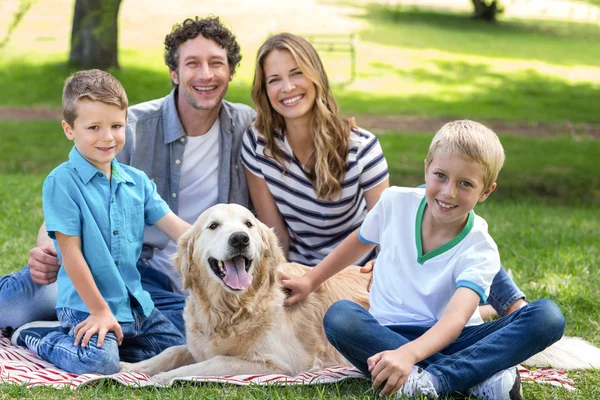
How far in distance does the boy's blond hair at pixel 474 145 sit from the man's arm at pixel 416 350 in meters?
0.58

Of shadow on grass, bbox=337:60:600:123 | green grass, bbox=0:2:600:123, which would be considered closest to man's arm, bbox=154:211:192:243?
green grass, bbox=0:2:600:123

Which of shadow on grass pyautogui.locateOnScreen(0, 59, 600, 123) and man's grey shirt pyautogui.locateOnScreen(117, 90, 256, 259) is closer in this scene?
man's grey shirt pyautogui.locateOnScreen(117, 90, 256, 259)

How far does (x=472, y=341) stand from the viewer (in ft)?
10.8

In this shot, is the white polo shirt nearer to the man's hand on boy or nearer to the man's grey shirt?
the man's grey shirt

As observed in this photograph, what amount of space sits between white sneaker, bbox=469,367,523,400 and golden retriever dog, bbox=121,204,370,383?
2.90 feet

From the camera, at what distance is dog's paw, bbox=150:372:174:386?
130 inches

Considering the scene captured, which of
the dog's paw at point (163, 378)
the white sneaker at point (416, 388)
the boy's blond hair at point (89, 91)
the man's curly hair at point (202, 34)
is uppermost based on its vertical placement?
the man's curly hair at point (202, 34)

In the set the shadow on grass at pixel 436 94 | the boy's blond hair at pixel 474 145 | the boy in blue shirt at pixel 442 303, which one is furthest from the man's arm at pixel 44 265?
the shadow on grass at pixel 436 94

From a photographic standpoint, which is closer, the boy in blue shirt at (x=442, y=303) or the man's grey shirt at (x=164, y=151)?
the boy in blue shirt at (x=442, y=303)

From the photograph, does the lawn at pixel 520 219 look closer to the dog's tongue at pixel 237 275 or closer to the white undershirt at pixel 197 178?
the dog's tongue at pixel 237 275

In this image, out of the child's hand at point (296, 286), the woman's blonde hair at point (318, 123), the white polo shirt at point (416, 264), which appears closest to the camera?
the white polo shirt at point (416, 264)

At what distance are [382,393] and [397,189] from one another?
1018mm

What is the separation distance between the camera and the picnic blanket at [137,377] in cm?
324

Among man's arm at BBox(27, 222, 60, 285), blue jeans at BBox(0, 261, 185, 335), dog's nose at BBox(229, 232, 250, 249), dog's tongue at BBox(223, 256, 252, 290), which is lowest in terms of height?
blue jeans at BBox(0, 261, 185, 335)
